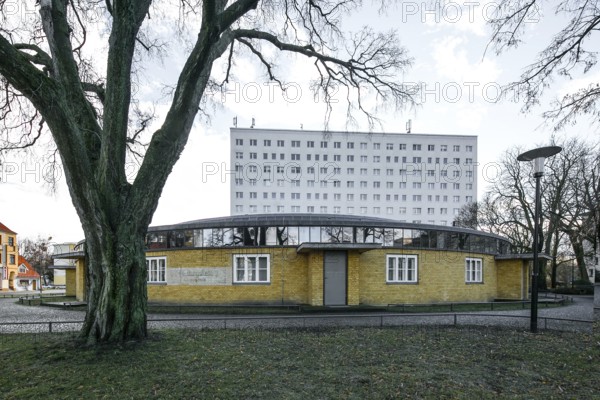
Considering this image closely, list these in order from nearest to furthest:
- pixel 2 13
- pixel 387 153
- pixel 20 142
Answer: pixel 2 13, pixel 20 142, pixel 387 153

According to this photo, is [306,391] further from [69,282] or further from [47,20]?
[69,282]

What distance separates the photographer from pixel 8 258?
192ft

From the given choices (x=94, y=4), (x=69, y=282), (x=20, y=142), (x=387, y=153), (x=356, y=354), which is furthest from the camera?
(x=387, y=153)

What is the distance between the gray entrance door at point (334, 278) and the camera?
1812 cm

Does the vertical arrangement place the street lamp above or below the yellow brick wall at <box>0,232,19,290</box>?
above

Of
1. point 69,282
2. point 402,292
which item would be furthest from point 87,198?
point 69,282

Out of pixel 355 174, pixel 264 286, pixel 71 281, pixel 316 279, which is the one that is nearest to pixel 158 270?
pixel 264 286

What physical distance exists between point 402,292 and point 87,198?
16200 millimetres

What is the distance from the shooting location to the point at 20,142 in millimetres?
11562

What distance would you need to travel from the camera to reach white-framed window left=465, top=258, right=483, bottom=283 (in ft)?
73.8

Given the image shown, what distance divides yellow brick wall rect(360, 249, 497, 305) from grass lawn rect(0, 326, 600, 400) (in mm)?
9057

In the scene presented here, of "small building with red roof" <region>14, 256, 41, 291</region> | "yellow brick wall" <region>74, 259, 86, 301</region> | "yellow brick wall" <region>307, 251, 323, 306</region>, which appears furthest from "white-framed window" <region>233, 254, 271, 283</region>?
"small building with red roof" <region>14, 256, 41, 291</region>

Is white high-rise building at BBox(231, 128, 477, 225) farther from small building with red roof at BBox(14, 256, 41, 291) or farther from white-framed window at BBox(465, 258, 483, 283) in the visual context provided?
white-framed window at BBox(465, 258, 483, 283)

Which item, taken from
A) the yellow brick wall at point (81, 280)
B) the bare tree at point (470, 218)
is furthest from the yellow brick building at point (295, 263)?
the bare tree at point (470, 218)
